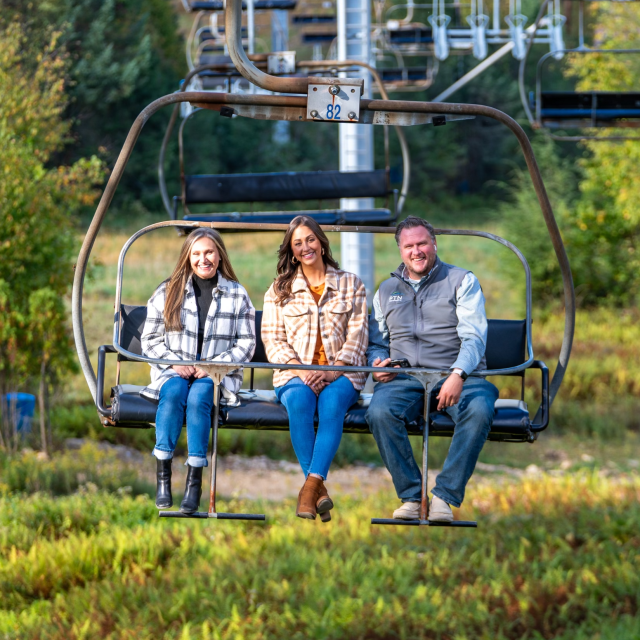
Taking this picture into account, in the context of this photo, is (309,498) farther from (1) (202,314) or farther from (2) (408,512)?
(1) (202,314)

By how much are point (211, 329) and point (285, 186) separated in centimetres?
304

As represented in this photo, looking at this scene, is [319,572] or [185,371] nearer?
[185,371]

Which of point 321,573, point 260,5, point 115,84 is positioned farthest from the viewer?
point 115,84

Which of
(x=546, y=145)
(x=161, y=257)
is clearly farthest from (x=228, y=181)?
(x=546, y=145)

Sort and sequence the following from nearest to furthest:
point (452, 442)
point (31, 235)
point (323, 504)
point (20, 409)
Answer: point (323, 504), point (452, 442), point (31, 235), point (20, 409)

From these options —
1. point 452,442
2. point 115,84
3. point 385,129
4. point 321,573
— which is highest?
point 115,84

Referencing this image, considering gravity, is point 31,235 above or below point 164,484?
above

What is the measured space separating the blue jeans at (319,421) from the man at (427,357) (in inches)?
5.1

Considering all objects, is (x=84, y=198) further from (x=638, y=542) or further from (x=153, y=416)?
(x=153, y=416)

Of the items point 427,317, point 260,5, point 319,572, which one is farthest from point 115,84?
point 427,317

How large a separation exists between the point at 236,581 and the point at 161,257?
15.0m

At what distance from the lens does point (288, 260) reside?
3895 millimetres

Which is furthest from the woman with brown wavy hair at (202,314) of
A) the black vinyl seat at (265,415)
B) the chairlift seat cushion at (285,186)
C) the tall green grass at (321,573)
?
the tall green grass at (321,573)

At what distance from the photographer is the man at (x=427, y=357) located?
3.58 metres
